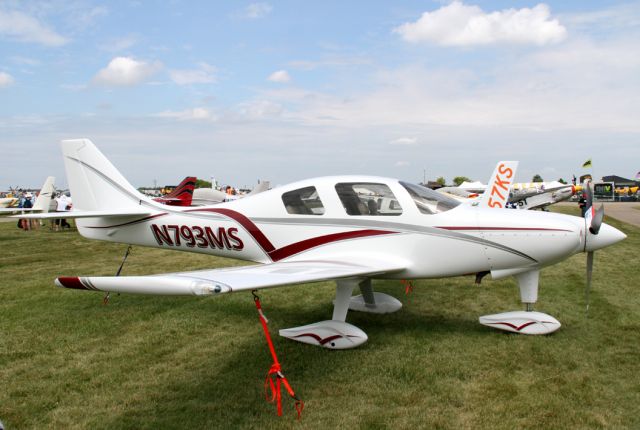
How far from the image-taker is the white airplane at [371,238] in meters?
5.37

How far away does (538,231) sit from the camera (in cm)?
538

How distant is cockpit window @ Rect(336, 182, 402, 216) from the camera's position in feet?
19.1

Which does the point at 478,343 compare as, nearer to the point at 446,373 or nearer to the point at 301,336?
the point at 446,373

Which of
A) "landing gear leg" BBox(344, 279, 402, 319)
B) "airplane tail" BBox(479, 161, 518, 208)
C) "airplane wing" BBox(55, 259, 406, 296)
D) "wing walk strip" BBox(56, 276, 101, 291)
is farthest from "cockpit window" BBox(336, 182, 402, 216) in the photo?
"airplane tail" BBox(479, 161, 518, 208)

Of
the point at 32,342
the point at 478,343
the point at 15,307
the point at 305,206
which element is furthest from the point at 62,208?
the point at 478,343

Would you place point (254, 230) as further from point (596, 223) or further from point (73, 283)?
point (596, 223)

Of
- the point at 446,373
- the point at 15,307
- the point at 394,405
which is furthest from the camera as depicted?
the point at 15,307

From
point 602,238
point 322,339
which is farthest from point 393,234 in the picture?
point 602,238

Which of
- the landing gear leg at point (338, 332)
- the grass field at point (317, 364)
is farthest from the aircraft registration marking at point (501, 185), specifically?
the landing gear leg at point (338, 332)

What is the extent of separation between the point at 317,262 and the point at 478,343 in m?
2.21

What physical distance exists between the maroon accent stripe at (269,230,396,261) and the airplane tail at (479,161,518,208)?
1329 centimetres

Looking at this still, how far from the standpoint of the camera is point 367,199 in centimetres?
591

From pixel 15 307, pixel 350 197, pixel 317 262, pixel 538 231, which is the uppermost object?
pixel 350 197

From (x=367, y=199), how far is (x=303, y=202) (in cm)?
86
